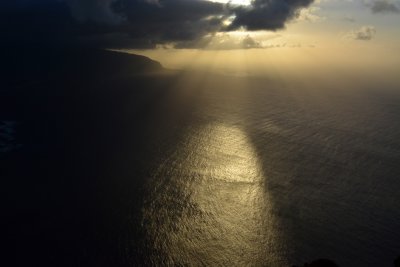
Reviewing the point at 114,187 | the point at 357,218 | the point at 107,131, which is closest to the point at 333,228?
the point at 357,218

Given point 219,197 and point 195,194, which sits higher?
point 195,194

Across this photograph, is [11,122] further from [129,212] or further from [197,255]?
[197,255]

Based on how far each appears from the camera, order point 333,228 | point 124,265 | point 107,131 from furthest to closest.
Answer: point 107,131 < point 333,228 < point 124,265

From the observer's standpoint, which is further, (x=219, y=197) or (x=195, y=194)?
(x=195, y=194)
